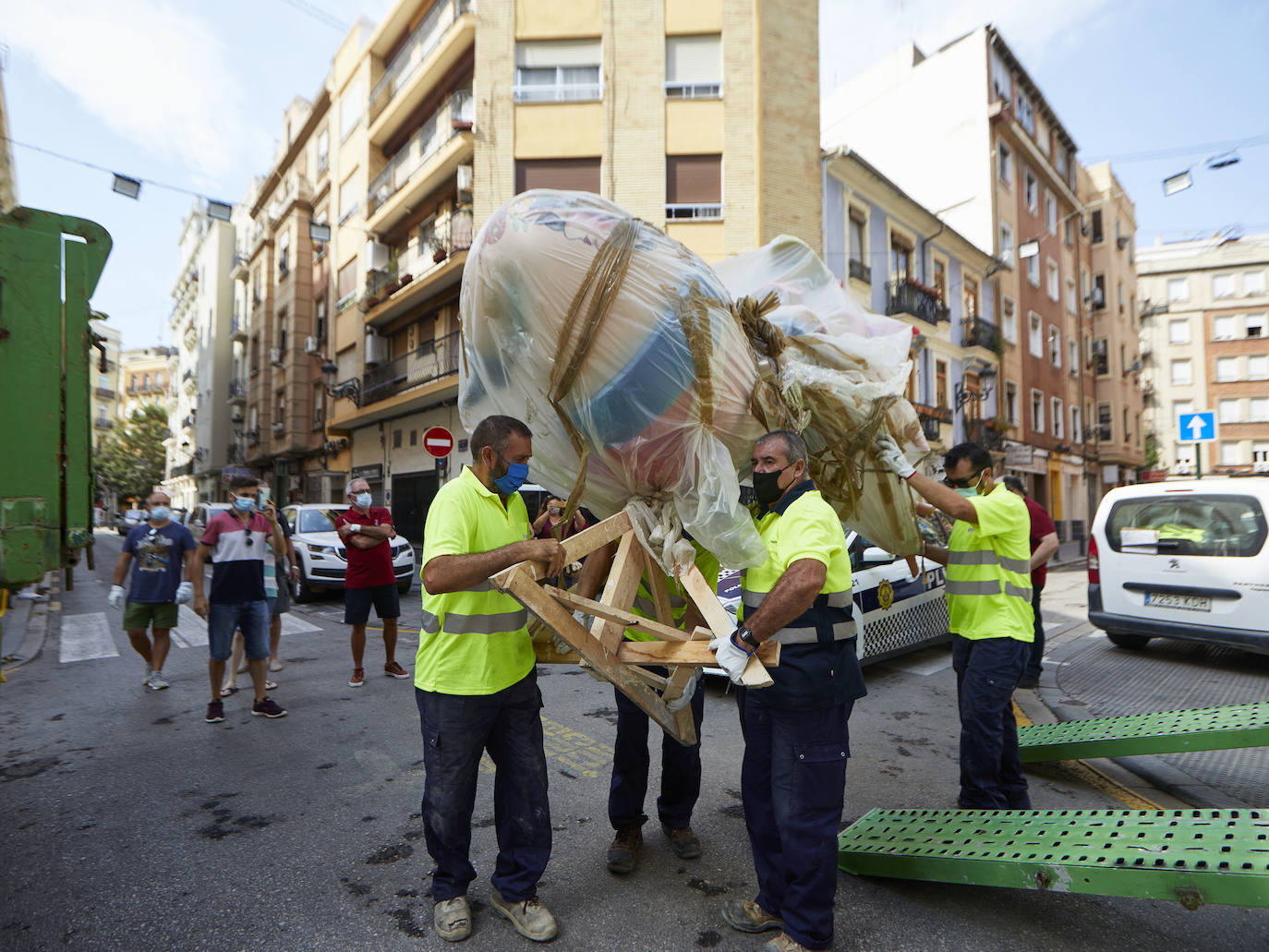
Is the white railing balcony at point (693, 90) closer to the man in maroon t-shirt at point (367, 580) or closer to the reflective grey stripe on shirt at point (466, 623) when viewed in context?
the man in maroon t-shirt at point (367, 580)

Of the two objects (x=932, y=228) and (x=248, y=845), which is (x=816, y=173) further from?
Answer: (x=248, y=845)

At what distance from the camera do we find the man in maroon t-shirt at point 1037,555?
5.30 meters

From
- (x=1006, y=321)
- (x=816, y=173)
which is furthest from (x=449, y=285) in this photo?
(x=1006, y=321)

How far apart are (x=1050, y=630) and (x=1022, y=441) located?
56.4 ft

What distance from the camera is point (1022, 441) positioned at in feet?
77.7

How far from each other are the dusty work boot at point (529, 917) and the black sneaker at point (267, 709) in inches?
126

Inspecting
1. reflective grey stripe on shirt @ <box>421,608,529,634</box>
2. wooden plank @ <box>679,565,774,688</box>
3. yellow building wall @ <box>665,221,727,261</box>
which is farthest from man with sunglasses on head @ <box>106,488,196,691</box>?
yellow building wall @ <box>665,221,727,261</box>

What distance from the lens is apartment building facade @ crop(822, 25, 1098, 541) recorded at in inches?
856

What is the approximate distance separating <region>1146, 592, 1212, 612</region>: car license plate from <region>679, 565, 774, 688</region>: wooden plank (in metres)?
6.13

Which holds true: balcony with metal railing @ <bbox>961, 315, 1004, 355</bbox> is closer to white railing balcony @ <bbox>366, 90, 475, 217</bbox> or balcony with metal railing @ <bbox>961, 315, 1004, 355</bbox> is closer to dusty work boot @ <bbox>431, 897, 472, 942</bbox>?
white railing balcony @ <bbox>366, 90, 475, 217</bbox>

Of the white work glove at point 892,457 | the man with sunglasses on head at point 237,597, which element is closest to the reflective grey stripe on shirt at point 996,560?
the white work glove at point 892,457

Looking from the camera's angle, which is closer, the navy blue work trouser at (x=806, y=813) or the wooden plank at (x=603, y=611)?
the navy blue work trouser at (x=806, y=813)

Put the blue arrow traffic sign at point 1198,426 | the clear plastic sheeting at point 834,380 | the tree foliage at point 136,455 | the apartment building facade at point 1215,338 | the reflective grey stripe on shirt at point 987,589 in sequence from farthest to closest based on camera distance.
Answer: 1. the tree foliage at point 136,455
2. the apartment building facade at point 1215,338
3. the blue arrow traffic sign at point 1198,426
4. the reflective grey stripe on shirt at point 987,589
5. the clear plastic sheeting at point 834,380

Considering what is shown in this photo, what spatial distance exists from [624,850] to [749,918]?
24.7 inches
